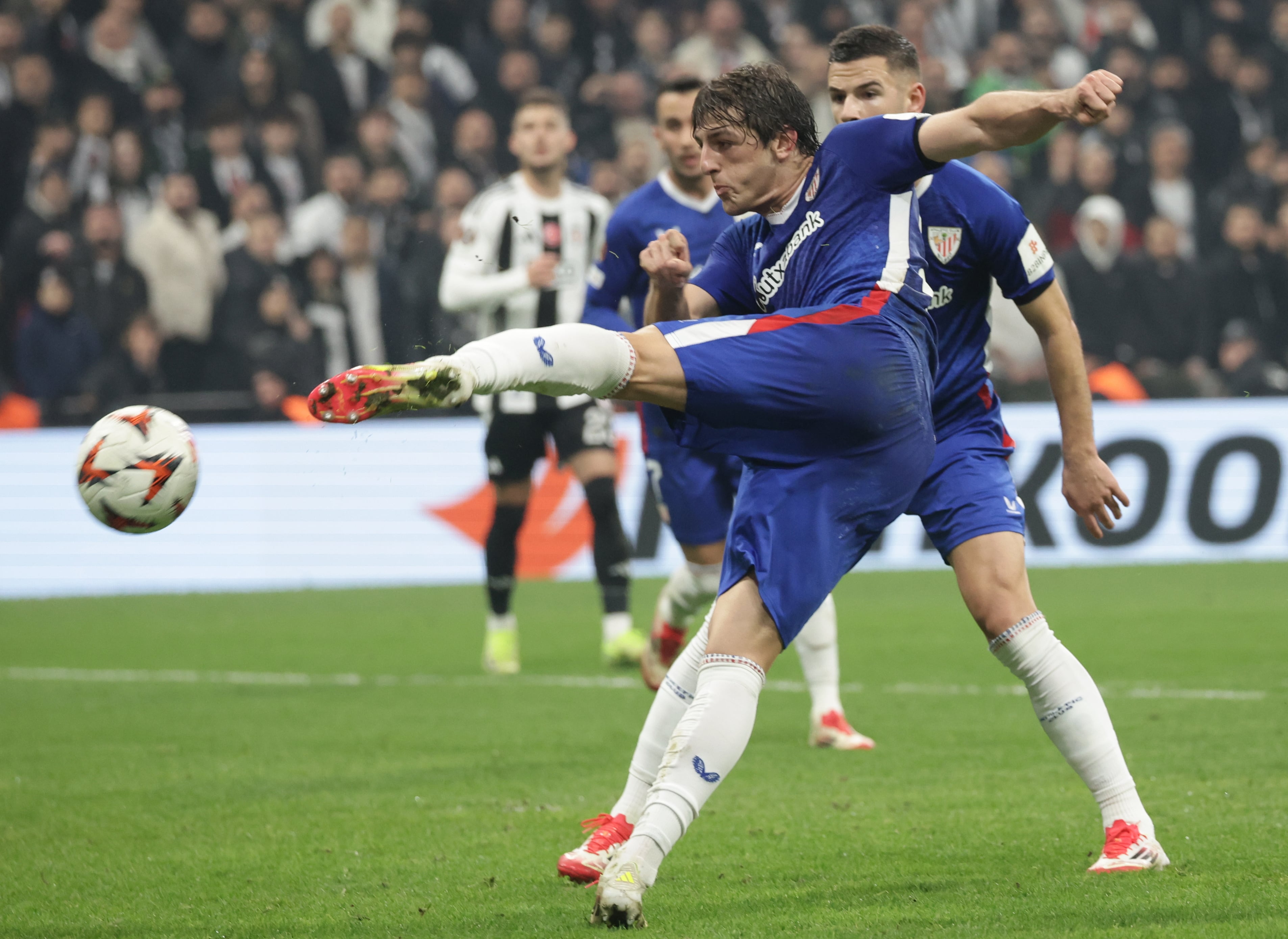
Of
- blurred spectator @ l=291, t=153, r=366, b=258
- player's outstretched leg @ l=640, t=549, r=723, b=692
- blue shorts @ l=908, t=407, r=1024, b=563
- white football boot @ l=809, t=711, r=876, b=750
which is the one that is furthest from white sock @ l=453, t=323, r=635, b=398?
blurred spectator @ l=291, t=153, r=366, b=258

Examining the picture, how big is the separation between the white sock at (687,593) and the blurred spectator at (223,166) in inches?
370

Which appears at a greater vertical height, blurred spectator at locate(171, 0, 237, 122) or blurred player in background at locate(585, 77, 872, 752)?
blurred spectator at locate(171, 0, 237, 122)

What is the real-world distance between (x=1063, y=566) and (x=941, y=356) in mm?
7921

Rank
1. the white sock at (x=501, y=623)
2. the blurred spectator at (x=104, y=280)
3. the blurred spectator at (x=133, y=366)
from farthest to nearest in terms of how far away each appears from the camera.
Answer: the blurred spectator at (x=104, y=280), the blurred spectator at (x=133, y=366), the white sock at (x=501, y=623)

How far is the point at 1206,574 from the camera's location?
1138 centimetres

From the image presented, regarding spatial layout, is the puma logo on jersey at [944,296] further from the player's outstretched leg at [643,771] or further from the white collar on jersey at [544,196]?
the white collar on jersey at [544,196]

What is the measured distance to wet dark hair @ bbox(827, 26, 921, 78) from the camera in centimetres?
463

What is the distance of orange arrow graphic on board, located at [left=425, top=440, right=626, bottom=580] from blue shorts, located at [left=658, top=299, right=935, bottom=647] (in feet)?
27.9

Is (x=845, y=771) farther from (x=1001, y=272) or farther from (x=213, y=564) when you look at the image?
(x=213, y=564)

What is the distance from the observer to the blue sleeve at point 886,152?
145 inches

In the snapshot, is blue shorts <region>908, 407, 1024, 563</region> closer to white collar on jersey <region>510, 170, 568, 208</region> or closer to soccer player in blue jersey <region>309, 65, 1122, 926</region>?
soccer player in blue jersey <region>309, 65, 1122, 926</region>

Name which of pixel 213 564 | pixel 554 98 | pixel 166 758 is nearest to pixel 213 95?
pixel 213 564

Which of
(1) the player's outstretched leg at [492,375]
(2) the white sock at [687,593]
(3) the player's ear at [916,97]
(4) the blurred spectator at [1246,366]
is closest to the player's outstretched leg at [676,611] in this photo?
(2) the white sock at [687,593]

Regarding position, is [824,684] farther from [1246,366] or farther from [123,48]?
[123,48]
